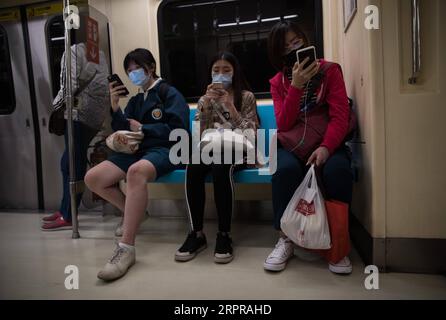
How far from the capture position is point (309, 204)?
1.47 metres

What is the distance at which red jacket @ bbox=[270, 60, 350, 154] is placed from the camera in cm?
159

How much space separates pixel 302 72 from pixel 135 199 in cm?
112

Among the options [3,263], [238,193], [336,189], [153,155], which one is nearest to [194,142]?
[153,155]

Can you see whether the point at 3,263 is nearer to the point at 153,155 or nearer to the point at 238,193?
the point at 153,155

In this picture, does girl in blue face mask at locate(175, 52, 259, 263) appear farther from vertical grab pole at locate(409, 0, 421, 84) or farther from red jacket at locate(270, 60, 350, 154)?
vertical grab pole at locate(409, 0, 421, 84)

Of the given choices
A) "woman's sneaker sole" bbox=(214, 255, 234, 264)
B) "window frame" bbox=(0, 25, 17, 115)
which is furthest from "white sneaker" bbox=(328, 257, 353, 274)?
"window frame" bbox=(0, 25, 17, 115)

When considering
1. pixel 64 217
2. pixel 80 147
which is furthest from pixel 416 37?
pixel 64 217

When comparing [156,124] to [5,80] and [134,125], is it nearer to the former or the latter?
[134,125]

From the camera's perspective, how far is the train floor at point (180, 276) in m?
1.33

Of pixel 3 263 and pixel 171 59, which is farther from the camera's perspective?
pixel 171 59

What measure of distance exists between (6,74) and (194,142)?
2.77m

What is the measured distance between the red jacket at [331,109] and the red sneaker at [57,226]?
1950mm

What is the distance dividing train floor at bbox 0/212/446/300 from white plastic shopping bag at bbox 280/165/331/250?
18 cm

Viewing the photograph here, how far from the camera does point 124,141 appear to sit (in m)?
1.90
